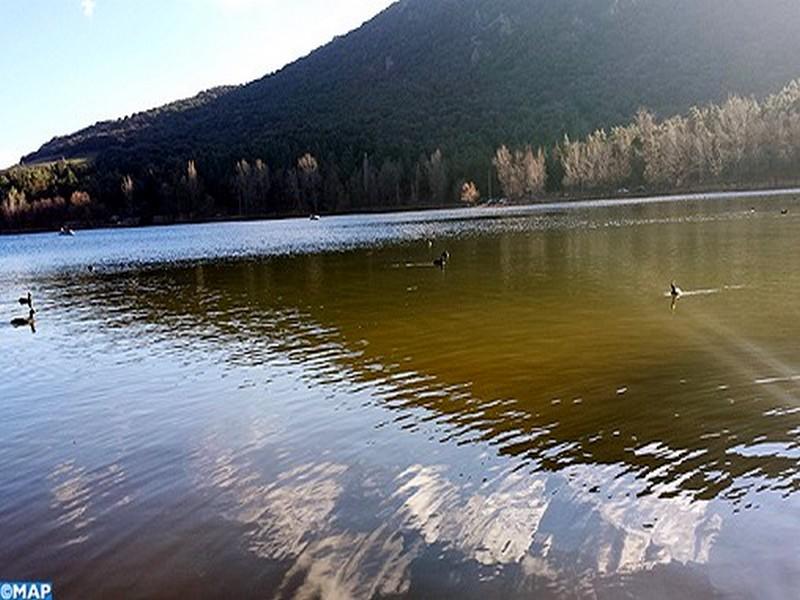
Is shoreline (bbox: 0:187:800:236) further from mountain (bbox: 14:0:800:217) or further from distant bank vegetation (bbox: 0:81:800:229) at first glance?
mountain (bbox: 14:0:800:217)

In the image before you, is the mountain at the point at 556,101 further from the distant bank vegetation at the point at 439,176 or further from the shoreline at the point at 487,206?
the shoreline at the point at 487,206

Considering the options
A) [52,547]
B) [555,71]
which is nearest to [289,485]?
[52,547]

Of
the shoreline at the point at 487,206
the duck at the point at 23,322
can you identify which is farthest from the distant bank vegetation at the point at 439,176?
the duck at the point at 23,322

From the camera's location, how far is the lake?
811 centimetres

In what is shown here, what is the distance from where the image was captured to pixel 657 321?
20969 mm

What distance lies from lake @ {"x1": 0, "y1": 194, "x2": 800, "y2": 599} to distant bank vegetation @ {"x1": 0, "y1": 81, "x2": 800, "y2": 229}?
9016cm

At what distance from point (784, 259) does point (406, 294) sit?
16.2m

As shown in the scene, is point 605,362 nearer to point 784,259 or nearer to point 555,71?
point 784,259

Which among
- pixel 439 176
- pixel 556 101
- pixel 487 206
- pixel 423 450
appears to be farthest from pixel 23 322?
pixel 556 101

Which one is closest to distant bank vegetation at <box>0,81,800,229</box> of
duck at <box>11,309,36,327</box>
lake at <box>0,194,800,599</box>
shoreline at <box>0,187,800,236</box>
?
shoreline at <box>0,187,800,236</box>

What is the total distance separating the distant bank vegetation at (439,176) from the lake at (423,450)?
90.2m

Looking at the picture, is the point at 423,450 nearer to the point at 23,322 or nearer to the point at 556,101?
the point at 23,322

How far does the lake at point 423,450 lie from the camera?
8.11 m

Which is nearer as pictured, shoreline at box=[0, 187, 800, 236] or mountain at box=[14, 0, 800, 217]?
shoreline at box=[0, 187, 800, 236]
